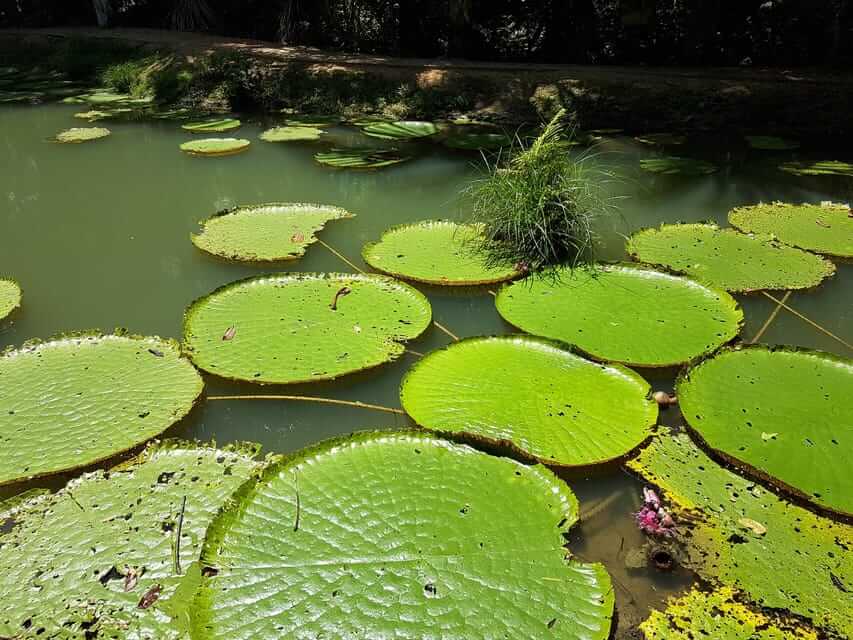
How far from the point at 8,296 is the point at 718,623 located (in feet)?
10.1

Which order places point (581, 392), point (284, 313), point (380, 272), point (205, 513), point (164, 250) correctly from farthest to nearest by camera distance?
point (164, 250) < point (380, 272) < point (284, 313) < point (581, 392) < point (205, 513)

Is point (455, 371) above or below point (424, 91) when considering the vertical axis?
below

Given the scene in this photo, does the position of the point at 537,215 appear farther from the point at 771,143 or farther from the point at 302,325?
the point at 771,143

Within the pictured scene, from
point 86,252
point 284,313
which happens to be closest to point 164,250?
point 86,252

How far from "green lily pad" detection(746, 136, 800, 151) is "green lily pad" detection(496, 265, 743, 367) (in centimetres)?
330

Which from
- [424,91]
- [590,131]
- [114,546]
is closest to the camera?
[114,546]

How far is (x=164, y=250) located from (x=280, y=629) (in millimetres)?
2615

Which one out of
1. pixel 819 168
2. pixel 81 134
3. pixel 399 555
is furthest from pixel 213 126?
pixel 399 555

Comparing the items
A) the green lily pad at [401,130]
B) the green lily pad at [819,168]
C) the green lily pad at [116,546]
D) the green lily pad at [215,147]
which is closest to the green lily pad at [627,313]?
the green lily pad at [116,546]

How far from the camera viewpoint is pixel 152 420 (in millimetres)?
2010

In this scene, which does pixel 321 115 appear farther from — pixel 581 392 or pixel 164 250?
pixel 581 392

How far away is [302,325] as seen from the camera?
8.32ft

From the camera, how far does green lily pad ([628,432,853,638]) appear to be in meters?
1.54

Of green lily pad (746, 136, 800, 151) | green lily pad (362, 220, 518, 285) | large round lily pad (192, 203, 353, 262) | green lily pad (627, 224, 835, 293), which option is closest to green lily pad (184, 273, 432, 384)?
green lily pad (362, 220, 518, 285)
